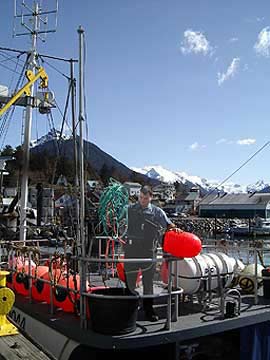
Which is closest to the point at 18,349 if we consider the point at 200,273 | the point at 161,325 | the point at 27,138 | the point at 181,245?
the point at 161,325

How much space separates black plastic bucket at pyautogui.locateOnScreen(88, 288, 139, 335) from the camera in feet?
16.6

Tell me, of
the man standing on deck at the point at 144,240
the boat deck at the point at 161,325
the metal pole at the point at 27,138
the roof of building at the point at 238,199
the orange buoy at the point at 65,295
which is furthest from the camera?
Answer: the roof of building at the point at 238,199

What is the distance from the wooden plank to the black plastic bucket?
1091 millimetres

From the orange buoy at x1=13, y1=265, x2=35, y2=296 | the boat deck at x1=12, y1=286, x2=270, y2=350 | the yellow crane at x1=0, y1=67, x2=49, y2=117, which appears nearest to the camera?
the boat deck at x1=12, y1=286, x2=270, y2=350

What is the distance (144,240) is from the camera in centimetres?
566

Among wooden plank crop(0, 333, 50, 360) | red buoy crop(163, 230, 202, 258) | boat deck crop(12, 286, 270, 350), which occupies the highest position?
red buoy crop(163, 230, 202, 258)

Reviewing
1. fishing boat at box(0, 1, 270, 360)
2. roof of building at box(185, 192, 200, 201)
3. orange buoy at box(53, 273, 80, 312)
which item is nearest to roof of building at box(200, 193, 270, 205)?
roof of building at box(185, 192, 200, 201)

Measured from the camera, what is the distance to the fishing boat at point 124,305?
5125 mm

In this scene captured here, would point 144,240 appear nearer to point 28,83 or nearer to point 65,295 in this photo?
point 65,295

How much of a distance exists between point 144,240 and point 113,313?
104 centimetres

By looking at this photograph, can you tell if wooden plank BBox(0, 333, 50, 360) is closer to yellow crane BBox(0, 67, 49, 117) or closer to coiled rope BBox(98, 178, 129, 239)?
coiled rope BBox(98, 178, 129, 239)

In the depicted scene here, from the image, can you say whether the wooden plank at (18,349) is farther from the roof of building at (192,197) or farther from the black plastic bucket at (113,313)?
the roof of building at (192,197)

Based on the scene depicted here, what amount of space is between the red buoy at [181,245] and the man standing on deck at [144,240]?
0.18 m

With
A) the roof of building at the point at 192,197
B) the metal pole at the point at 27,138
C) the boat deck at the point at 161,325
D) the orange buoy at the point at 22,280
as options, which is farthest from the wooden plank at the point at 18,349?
the roof of building at the point at 192,197
